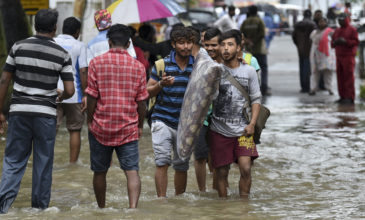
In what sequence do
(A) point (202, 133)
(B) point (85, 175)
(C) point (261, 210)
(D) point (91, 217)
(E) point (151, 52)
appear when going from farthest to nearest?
(E) point (151, 52)
(B) point (85, 175)
(A) point (202, 133)
(C) point (261, 210)
(D) point (91, 217)

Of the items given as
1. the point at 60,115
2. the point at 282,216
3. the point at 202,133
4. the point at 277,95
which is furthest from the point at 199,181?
the point at 277,95

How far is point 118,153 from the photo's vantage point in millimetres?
7324

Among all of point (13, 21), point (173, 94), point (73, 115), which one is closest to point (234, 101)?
point (173, 94)

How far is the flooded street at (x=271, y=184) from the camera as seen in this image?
748 cm

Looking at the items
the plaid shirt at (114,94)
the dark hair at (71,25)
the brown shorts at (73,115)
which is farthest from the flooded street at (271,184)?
the dark hair at (71,25)

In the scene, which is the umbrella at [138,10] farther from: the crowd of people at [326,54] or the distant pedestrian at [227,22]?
the distant pedestrian at [227,22]

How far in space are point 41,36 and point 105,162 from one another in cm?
121

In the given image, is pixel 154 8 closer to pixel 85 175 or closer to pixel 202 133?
pixel 85 175

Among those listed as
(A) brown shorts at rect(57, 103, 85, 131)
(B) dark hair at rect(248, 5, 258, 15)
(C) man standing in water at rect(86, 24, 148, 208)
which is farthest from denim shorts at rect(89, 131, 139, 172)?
(B) dark hair at rect(248, 5, 258, 15)

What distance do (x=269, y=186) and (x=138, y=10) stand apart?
367 centimetres

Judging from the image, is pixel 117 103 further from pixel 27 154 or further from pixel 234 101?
pixel 234 101

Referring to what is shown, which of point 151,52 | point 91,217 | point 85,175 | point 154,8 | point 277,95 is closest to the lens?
point 91,217

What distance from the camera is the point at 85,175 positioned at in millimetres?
10031

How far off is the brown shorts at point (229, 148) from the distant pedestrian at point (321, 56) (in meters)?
11.9
